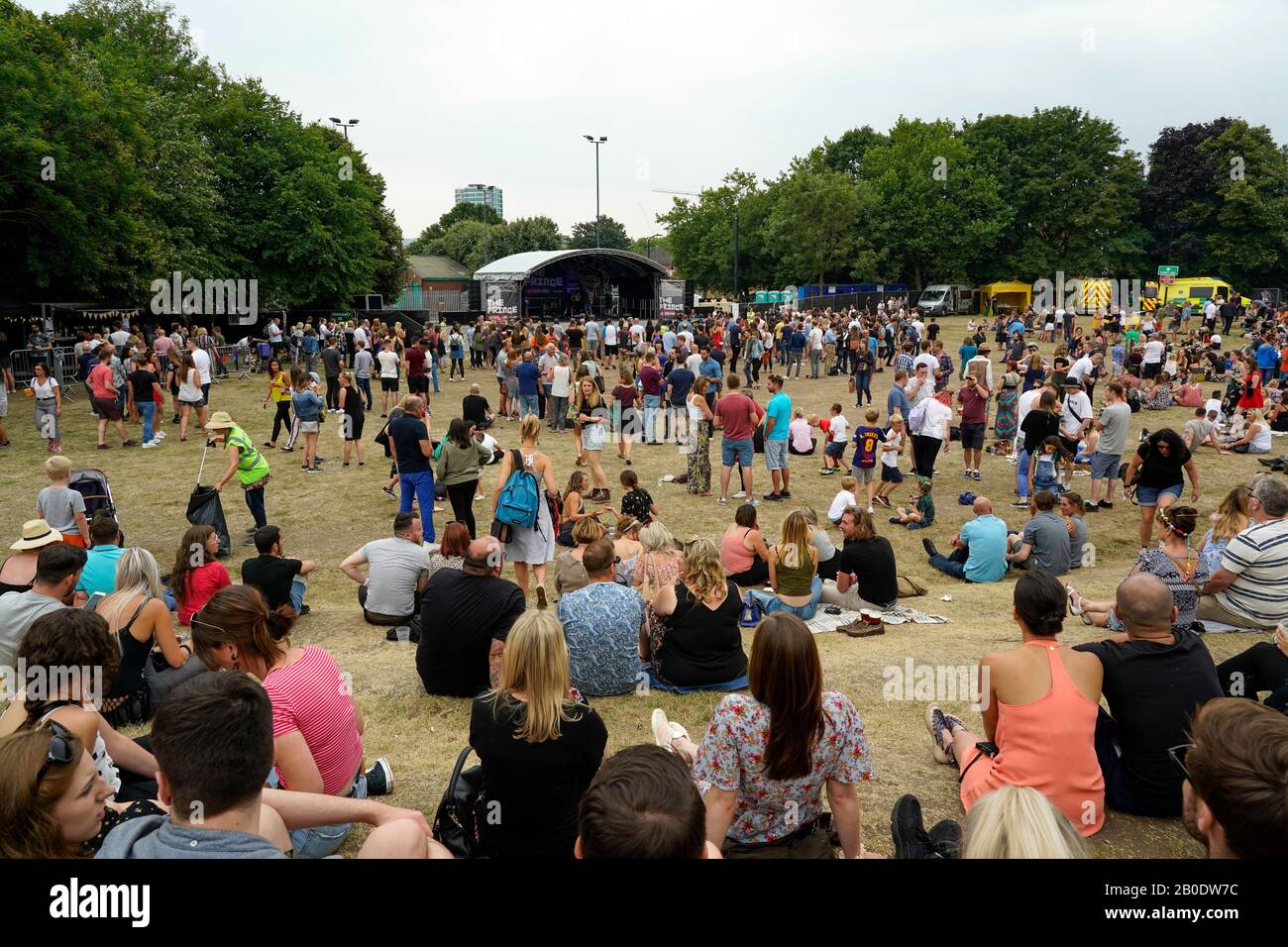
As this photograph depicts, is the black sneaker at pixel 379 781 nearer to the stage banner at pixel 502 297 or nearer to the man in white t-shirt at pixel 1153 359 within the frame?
the man in white t-shirt at pixel 1153 359

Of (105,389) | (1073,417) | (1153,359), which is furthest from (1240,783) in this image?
(1153,359)

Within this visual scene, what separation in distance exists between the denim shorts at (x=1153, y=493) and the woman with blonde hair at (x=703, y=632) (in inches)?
258

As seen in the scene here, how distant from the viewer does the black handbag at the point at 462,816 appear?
139 inches

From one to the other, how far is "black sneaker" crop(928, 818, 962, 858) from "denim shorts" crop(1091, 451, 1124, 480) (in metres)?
9.51

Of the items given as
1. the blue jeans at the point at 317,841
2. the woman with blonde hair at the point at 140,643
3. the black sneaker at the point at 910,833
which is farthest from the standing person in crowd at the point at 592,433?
the black sneaker at the point at 910,833

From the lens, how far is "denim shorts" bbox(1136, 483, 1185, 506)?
9.52 metres

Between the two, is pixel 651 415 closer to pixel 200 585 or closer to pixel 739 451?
pixel 739 451

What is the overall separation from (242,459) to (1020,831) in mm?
9357

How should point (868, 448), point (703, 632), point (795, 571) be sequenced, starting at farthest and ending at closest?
point (868, 448)
point (795, 571)
point (703, 632)

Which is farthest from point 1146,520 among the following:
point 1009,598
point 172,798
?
point 172,798

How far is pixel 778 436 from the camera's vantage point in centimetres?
1219

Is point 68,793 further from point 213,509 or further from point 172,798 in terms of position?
point 213,509
